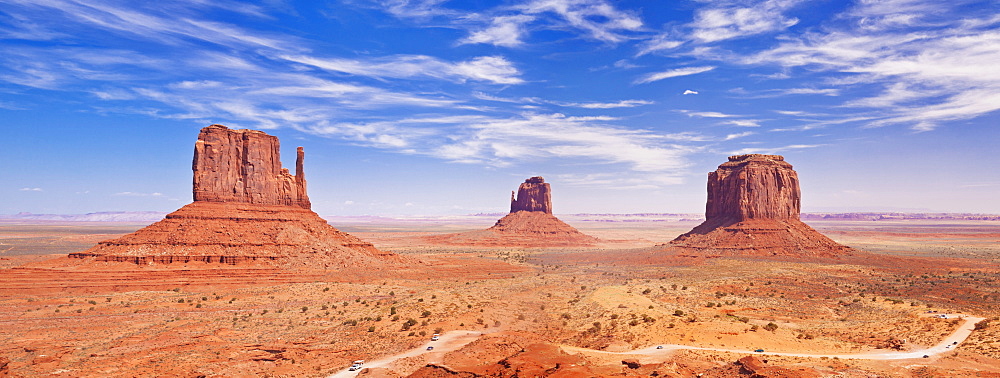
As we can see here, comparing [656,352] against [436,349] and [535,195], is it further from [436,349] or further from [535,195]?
[535,195]

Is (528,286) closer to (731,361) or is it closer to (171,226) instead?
(731,361)

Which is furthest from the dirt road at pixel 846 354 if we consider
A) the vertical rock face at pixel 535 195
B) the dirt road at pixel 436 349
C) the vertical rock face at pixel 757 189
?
the vertical rock face at pixel 535 195

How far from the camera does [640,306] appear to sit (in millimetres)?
33656

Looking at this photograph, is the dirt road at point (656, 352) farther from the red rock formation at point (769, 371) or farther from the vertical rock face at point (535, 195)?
the vertical rock face at point (535, 195)

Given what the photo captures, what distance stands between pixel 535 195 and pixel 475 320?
11375 centimetres

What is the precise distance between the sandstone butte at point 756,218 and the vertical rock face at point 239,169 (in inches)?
2300

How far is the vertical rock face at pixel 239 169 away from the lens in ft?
182

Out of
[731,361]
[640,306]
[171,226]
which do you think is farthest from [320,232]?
[731,361]

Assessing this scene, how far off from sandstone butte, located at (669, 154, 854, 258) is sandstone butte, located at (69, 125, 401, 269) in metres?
52.0

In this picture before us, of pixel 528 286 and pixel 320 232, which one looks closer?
pixel 528 286

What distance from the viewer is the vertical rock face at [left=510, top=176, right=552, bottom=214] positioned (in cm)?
14288

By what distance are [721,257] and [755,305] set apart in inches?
1571

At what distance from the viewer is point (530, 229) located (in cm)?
13338

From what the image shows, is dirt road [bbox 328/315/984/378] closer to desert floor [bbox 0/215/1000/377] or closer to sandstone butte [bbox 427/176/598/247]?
desert floor [bbox 0/215/1000/377]
